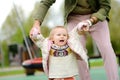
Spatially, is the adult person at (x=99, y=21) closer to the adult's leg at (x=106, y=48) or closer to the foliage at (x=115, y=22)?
the adult's leg at (x=106, y=48)

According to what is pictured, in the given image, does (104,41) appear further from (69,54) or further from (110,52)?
(69,54)

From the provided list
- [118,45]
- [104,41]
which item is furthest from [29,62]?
[118,45]

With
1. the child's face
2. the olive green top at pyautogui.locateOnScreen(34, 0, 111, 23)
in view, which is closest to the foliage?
the olive green top at pyautogui.locateOnScreen(34, 0, 111, 23)

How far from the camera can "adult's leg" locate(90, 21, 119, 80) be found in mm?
3715

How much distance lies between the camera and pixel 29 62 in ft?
31.6

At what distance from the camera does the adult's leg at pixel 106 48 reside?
371cm

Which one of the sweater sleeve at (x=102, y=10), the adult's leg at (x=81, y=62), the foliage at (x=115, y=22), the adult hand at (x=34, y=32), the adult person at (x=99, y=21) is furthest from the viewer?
the foliage at (x=115, y=22)

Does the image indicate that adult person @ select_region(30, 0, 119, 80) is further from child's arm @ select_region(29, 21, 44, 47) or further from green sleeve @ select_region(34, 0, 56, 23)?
child's arm @ select_region(29, 21, 44, 47)

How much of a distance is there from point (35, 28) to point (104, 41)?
0.72 meters

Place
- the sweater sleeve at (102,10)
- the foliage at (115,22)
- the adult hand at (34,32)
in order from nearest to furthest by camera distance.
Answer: the adult hand at (34,32) < the sweater sleeve at (102,10) < the foliage at (115,22)

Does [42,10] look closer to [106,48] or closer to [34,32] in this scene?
[34,32]

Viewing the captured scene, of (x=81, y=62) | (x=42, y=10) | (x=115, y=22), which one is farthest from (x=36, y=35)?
(x=115, y=22)

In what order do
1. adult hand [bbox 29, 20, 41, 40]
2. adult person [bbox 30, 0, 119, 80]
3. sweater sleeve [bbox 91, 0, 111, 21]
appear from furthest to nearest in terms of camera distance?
adult person [bbox 30, 0, 119, 80] < sweater sleeve [bbox 91, 0, 111, 21] < adult hand [bbox 29, 20, 41, 40]

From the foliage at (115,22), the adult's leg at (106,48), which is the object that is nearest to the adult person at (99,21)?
the adult's leg at (106,48)
